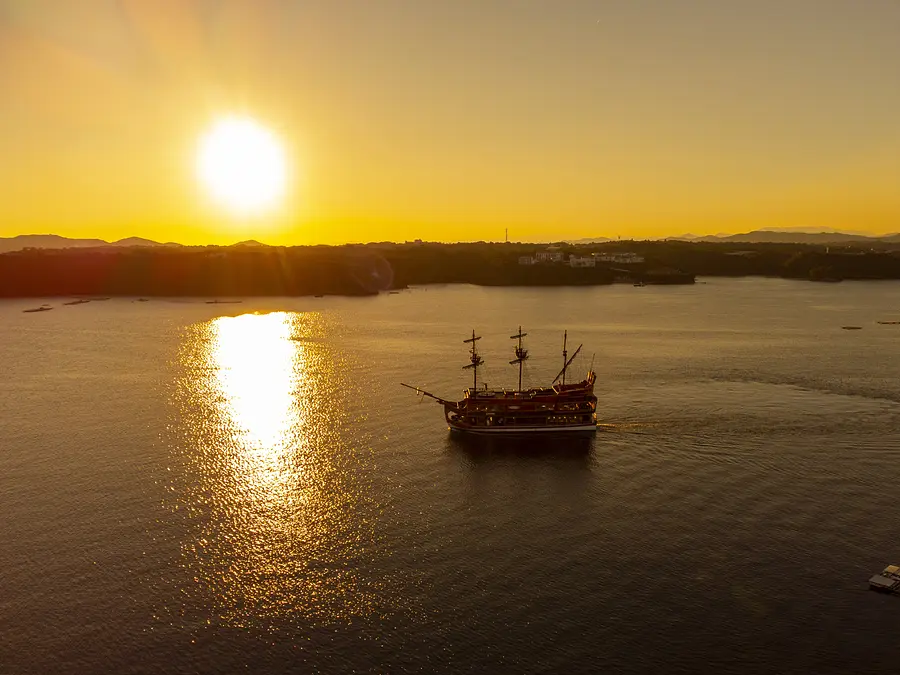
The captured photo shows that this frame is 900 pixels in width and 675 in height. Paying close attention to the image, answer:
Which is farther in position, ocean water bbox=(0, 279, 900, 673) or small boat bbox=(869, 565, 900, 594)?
small boat bbox=(869, 565, 900, 594)

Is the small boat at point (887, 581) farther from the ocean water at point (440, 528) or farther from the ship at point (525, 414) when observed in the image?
the ship at point (525, 414)

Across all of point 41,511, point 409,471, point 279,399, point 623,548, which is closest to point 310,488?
point 409,471

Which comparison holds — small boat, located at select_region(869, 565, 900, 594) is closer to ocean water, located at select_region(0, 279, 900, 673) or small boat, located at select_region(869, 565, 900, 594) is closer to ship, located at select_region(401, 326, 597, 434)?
ocean water, located at select_region(0, 279, 900, 673)

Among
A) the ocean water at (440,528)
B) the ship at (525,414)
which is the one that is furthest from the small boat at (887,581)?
the ship at (525,414)

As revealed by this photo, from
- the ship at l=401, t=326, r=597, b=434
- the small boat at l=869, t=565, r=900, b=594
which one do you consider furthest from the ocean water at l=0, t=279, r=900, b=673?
the ship at l=401, t=326, r=597, b=434

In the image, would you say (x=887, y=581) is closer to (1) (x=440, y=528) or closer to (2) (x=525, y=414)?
(1) (x=440, y=528)

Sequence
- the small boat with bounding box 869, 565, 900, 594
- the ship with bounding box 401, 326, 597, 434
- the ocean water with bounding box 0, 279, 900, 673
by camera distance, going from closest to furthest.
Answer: the ocean water with bounding box 0, 279, 900, 673 → the small boat with bounding box 869, 565, 900, 594 → the ship with bounding box 401, 326, 597, 434

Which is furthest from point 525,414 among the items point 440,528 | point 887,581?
point 887,581
